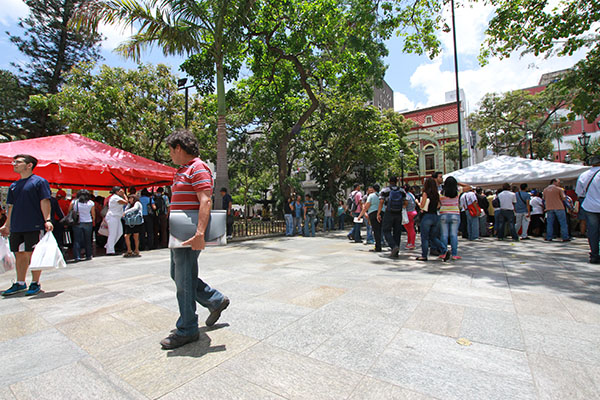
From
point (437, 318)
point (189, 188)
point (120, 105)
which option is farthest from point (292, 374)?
point (120, 105)

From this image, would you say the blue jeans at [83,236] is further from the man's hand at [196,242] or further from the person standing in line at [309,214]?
the person standing in line at [309,214]

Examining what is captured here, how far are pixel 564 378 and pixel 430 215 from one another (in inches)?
169

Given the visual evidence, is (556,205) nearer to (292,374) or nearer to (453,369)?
(453,369)

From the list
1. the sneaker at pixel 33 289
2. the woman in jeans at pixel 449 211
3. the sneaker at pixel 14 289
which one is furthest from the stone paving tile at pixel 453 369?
the sneaker at pixel 14 289

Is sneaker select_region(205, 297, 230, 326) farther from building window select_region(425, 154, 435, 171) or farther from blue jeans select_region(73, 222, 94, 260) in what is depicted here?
building window select_region(425, 154, 435, 171)

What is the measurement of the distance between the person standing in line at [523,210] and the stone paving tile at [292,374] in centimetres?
1043

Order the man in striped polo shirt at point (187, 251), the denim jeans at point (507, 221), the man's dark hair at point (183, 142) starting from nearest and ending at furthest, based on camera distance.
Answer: the man in striped polo shirt at point (187, 251) < the man's dark hair at point (183, 142) < the denim jeans at point (507, 221)

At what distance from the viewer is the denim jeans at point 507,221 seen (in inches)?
380

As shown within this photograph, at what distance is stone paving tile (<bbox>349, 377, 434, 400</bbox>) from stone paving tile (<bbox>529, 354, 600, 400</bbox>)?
74 centimetres

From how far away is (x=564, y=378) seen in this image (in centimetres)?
193

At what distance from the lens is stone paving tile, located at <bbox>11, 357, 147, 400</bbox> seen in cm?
183

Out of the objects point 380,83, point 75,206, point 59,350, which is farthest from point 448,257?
point 380,83

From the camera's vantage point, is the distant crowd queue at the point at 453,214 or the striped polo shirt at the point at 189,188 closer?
the striped polo shirt at the point at 189,188

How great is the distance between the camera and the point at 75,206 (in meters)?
7.11
